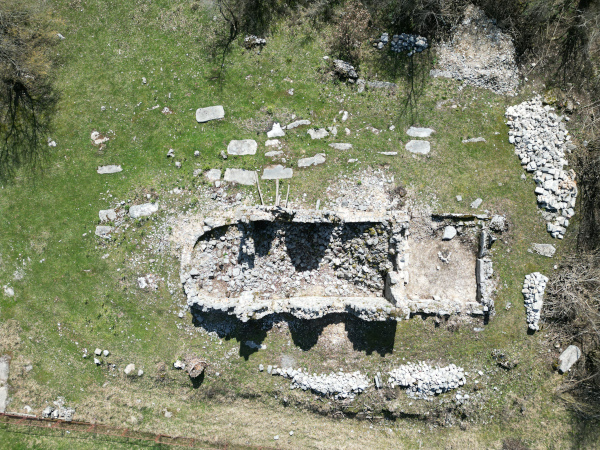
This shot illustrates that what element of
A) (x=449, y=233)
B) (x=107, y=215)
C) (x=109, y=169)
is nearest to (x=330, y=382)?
(x=449, y=233)

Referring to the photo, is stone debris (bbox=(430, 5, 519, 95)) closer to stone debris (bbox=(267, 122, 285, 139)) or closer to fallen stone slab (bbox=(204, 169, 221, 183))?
stone debris (bbox=(267, 122, 285, 139))

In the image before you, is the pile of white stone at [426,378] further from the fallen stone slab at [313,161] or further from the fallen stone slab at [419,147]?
the fallen stone slab at [313,161]

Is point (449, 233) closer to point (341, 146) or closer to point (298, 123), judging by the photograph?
point (341, 146)

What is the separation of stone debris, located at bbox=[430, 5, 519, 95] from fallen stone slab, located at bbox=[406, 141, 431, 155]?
262cm

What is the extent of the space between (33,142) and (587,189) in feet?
66.9

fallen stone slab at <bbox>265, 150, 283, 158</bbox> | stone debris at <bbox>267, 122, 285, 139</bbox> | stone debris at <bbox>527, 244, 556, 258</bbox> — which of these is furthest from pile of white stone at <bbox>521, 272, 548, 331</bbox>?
stone debris at <bbox>267, 122, 285, 139</bbox>

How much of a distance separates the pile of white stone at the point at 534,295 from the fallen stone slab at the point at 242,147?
10876 millimetres

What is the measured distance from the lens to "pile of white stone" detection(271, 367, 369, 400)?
11.4 m

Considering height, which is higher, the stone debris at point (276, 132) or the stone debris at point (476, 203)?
the stone debris at point (276, 132)

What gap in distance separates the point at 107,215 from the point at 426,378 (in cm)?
1272

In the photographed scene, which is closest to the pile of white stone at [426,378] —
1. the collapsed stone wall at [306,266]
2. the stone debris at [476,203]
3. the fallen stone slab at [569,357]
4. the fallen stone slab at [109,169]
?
the collapsed stone wall at [306,266]

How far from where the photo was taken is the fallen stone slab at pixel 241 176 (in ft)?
39.4

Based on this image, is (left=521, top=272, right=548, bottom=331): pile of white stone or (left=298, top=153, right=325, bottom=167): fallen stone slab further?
(left=298, top=153, right=325, bottom=167): fallen stone slab

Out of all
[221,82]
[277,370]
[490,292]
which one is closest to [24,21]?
[221,82]
